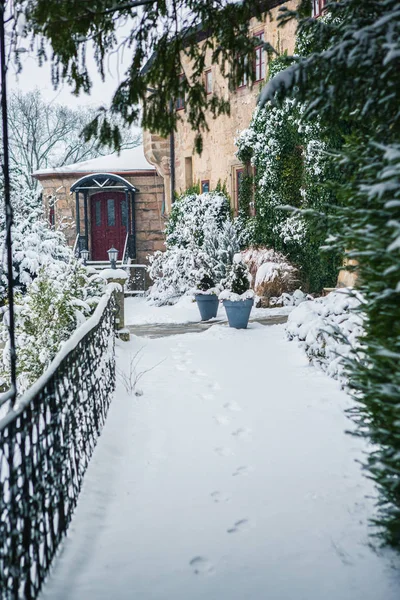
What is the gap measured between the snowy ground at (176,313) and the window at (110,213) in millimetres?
6211

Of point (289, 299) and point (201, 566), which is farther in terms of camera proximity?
point (289, 299)

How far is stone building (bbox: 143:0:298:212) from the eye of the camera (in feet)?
47.4

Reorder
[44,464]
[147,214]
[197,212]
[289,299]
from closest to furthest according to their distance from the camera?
[44,464] → [289,299] → [197,212] → [147,214]

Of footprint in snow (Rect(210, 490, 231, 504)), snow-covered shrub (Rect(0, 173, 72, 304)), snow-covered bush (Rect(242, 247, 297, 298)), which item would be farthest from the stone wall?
footprint in snow (Rect(210, 490, 231, 504))

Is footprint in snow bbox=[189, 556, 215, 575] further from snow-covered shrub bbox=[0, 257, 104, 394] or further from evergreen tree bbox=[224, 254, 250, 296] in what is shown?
evergreen tree bbox=[224, 254, 250, 296]

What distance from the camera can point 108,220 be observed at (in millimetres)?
20672

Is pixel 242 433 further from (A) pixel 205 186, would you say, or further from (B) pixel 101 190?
(B) pixel 101 190

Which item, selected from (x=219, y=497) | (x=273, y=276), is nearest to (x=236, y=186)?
(x=273, y=276)

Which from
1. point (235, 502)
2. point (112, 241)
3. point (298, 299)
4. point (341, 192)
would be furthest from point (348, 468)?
point (112, 241)

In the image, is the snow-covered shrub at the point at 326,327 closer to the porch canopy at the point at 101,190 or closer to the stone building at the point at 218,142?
the stone building at the point at 218,142

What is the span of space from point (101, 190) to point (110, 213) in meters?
0.87

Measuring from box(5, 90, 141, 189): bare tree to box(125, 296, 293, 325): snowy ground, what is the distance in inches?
712

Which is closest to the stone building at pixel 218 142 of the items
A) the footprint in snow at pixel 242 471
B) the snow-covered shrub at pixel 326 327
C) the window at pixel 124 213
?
the window at pixel 124 213

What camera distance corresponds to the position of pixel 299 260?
13.6 meters
